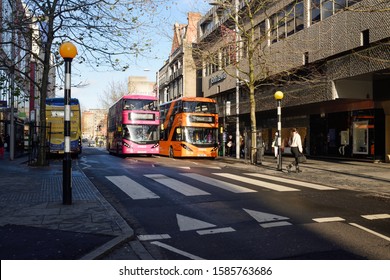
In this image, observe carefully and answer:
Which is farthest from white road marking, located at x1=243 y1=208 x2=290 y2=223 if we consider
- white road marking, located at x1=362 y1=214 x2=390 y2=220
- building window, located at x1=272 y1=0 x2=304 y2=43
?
building window, located at x1=272 y1=0 x2=304 y2=43

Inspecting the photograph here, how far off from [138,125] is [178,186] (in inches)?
636

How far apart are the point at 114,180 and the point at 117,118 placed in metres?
16.9

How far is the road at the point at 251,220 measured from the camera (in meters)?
4.86

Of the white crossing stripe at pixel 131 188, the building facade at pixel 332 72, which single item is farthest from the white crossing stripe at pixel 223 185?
the building facade at pixel 332 72

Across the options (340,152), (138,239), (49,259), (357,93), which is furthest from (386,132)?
(49,259)

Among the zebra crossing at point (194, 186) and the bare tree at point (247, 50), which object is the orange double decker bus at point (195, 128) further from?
the zebra crossing at point (194, 186)

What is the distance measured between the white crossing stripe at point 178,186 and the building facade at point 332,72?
9.63 metres

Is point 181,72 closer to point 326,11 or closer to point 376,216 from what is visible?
point 326,11

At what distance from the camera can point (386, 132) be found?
2056 centimetres

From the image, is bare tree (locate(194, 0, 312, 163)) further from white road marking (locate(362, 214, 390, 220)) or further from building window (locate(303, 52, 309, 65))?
white road marking (locate(362, 214, 390, 220))

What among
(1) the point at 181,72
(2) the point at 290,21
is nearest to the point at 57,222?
(2) the point at 290,21

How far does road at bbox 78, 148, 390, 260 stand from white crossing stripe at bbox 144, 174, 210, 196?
25 mm

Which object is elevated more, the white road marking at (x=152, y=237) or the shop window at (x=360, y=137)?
the shop window at (x=360, y=137)

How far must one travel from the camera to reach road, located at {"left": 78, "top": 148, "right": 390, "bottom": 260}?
4.86m
